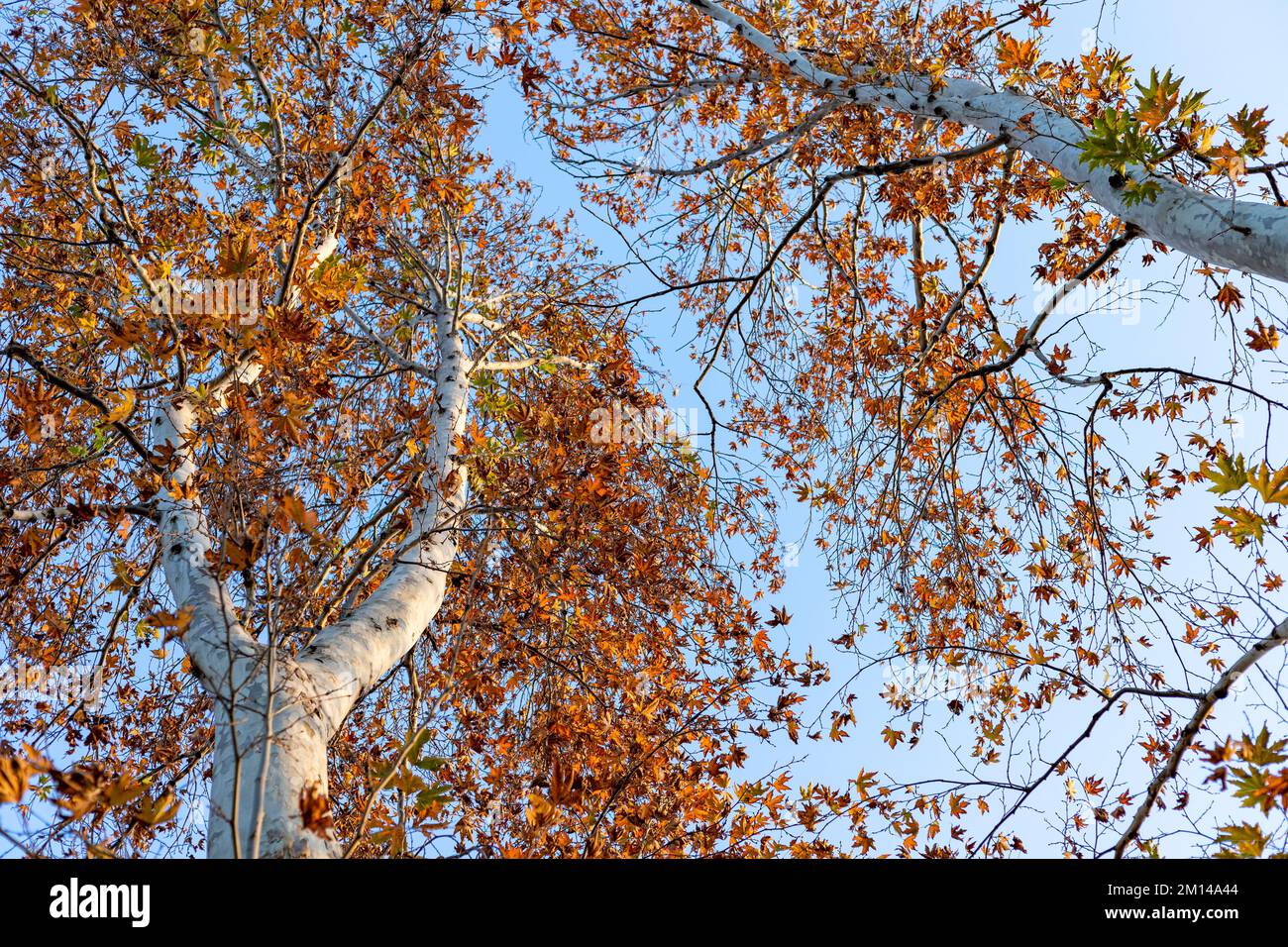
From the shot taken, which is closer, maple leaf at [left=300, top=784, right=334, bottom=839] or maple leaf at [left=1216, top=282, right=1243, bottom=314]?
maple leaf at [left=300, top=784, right=334, bottom=839]

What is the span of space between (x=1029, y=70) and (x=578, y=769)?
15.3 feet

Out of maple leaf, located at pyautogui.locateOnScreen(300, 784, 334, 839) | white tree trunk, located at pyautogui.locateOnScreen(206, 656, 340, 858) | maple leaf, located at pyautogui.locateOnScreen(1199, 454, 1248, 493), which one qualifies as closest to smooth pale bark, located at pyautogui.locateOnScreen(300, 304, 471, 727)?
white tree trunk, located at pyautogui.locateOnScreen(206, 656, 340, 858)

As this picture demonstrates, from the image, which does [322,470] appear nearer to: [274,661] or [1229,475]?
[274,661]

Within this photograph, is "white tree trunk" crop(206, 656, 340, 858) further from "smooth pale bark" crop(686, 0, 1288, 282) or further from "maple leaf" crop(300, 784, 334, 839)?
"smooth pale bark" crop(686, 0, 1288, 282)

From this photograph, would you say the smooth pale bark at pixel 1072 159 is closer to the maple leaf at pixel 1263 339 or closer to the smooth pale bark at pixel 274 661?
the maple leaf at pixel 1263 339

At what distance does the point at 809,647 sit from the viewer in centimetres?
481

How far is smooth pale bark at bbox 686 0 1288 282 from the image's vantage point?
227 cm

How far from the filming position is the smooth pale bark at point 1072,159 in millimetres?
2268

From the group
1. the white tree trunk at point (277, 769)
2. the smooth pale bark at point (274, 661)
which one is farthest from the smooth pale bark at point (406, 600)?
the white tree trunk at point (277, 769)

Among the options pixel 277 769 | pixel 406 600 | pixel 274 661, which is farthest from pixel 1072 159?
pixel 277 769

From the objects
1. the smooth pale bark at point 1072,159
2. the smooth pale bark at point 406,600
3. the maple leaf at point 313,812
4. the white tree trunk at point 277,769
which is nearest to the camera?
the maple leaf at point 313,812

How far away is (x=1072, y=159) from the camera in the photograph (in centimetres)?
306
